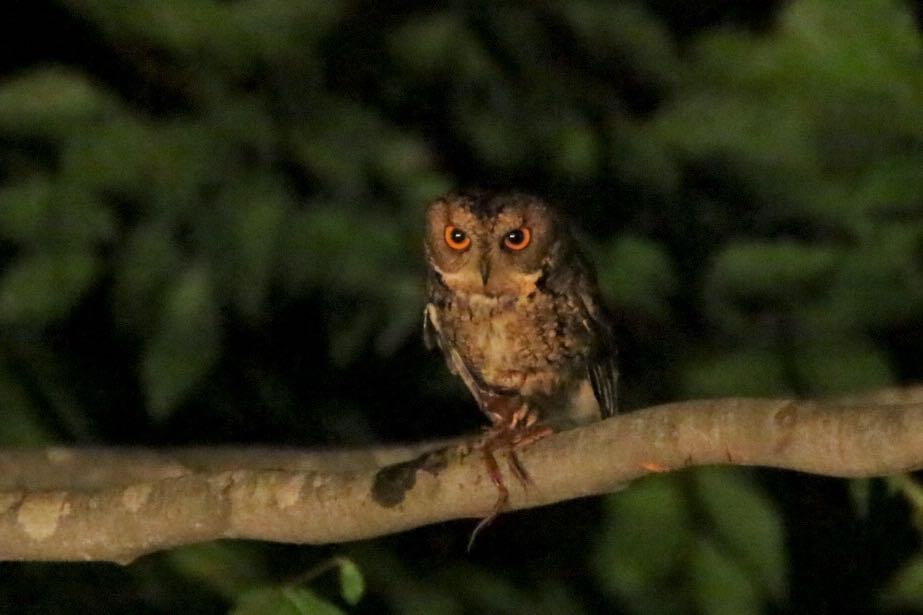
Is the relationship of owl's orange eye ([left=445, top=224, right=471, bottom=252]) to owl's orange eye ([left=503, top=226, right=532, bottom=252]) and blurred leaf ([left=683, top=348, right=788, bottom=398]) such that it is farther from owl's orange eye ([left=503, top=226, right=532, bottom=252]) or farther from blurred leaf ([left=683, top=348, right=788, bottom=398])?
blurred leaf ([left=683, top=348, right=788, bottom=398])

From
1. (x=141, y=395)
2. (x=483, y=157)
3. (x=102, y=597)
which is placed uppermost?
(x=483, y=157)

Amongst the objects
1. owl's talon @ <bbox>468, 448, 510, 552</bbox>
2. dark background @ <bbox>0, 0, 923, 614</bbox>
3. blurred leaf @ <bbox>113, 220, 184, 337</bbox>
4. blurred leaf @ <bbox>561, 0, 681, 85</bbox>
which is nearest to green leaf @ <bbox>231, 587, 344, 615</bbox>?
dark background @ <bbox>0, 0, 923, 614</bbox>

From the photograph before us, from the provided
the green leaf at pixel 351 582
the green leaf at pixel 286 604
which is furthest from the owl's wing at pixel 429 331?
the green leaf at pixel 286 604

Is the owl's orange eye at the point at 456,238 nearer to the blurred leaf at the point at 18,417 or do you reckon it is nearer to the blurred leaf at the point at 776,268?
the blurred leaf at the point at 776,268

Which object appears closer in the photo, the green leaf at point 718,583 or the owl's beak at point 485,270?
the green leaf at point 718,583

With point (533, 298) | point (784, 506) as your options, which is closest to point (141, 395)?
point (533, 298)

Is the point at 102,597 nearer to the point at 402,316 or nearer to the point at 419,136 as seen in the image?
the point at 402,316

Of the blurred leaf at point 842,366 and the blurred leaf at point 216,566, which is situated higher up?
the blurred leaf at point 842,366
